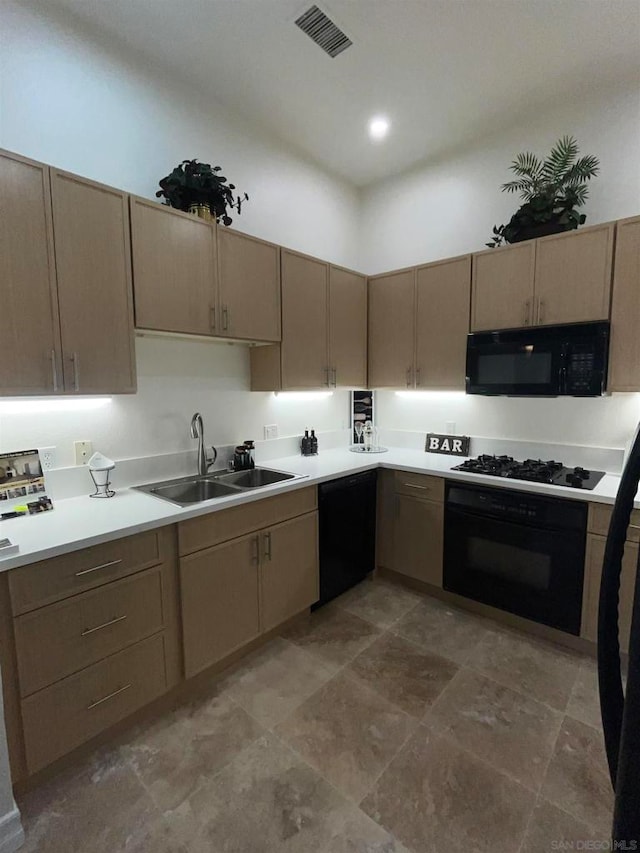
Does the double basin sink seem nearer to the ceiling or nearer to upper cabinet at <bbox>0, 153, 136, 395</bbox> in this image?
upper cabinet at <bbox>0, 153, 136, 395</bbox>

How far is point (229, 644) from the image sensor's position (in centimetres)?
206

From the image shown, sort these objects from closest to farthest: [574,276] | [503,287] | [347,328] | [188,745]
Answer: [188,745], [574,276], [503,287], [347,328]

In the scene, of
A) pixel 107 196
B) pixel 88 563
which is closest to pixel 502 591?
pixel 88 563

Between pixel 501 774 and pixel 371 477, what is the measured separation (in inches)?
65.6

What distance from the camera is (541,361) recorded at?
7.82 feet

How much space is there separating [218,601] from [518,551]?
1717 millimetres

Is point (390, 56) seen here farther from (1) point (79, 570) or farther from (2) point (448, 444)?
(1) point (79, 570)

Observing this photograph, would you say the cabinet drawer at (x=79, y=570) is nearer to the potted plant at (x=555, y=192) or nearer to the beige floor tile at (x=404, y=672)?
the beige floor tile at (x=404, y=672)

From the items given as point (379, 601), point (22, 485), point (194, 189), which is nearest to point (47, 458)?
point (22, 485)

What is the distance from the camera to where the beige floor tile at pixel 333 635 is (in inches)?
88.4

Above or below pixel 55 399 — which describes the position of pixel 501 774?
below

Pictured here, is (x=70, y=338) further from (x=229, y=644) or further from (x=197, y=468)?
(x=229, y=644)

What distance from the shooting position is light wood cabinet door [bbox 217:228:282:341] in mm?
2264

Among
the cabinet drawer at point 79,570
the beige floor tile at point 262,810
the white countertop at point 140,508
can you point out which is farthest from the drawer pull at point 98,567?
the beige floor tile at point 262,810
